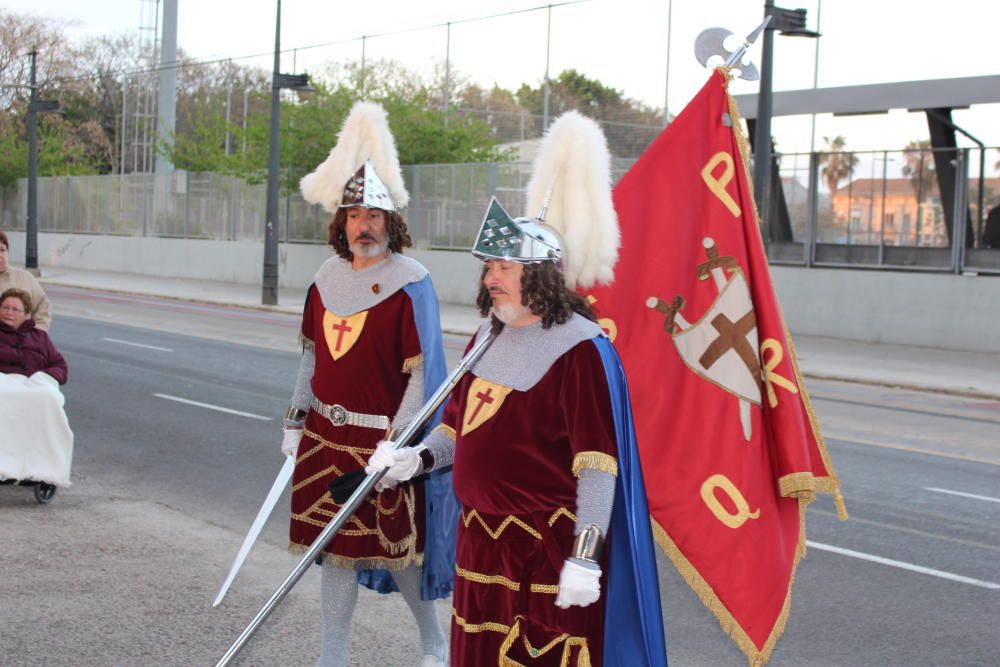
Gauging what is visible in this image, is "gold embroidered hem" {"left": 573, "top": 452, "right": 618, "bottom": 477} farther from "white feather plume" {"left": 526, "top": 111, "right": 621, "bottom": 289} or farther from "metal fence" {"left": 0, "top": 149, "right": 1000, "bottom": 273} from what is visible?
"metal fence" {"left": 0, "top": 149, "right": 1000, "bottom": 273}

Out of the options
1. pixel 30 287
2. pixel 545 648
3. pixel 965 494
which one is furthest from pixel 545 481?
pixel 965 494

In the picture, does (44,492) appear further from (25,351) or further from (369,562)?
(369,562)

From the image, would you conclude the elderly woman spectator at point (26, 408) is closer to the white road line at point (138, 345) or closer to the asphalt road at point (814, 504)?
the asphalt road at point (814, 504)

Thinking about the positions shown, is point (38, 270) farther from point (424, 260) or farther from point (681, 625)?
point (681, 625)

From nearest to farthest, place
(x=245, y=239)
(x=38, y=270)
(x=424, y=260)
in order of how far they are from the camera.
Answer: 1. (x=424, y=260)
2. (x=245, y=239)
3. (x=38, y=270)

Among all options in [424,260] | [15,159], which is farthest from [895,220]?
[15,159]

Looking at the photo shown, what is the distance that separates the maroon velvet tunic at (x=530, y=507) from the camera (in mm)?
3318

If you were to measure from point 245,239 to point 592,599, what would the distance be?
34861mm

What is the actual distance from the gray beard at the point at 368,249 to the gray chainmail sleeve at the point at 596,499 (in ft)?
5.70

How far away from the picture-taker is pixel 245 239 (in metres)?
37.0

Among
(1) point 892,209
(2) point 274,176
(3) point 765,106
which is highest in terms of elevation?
(3) point 765,106

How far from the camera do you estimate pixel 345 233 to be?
485cm

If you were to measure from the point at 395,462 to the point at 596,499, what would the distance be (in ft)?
2.69

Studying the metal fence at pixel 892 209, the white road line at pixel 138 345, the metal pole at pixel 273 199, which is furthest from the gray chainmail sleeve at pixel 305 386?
the metal pole at pixel 273 199
